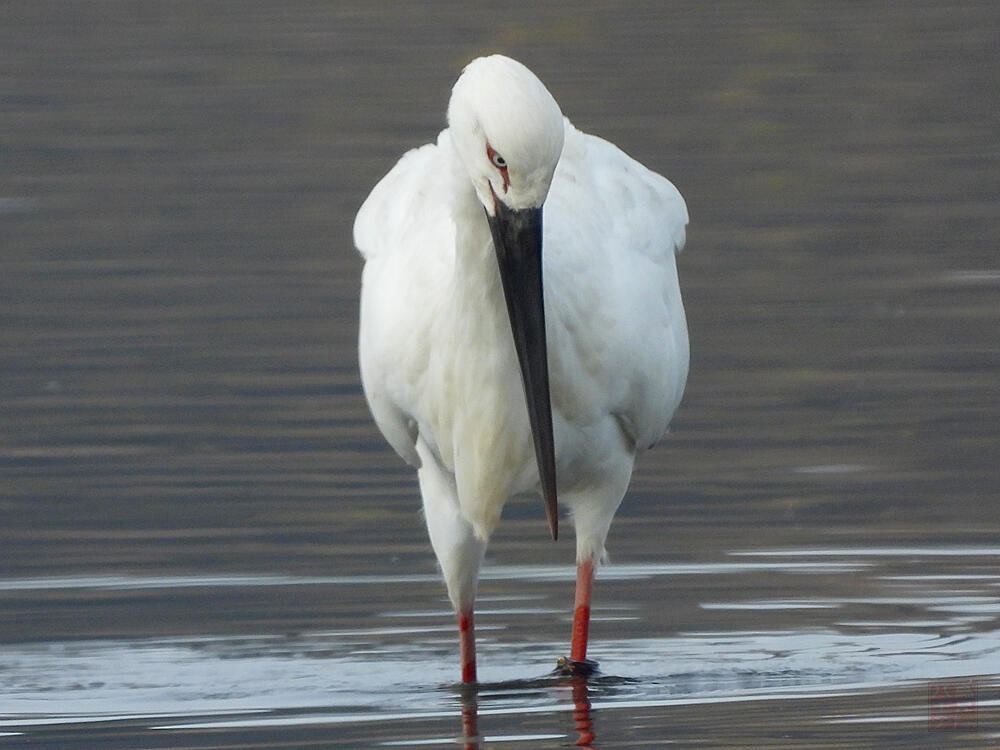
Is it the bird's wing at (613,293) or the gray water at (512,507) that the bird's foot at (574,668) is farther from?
the bird's wing at (613,293)

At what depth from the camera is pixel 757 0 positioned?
2361 cm

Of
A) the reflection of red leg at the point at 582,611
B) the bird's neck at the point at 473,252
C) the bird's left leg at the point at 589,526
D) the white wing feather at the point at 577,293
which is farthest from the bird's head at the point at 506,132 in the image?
the reflection of red leg at the point at 582,611

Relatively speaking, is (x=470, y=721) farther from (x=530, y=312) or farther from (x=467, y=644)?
(x=530, y=312)

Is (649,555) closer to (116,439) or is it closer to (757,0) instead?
(116,439)

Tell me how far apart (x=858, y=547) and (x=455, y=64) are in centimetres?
1232

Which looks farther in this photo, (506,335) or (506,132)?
(506,335)

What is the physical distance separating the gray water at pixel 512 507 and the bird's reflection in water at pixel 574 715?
0.02 metres

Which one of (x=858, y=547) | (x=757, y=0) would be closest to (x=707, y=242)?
(x=858, y=547)

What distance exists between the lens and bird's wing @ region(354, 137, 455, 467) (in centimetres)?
745

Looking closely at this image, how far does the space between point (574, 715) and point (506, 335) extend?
1.01 metres

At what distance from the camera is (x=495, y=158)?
6.61 metres

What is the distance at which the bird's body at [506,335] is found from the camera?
23.2 feet

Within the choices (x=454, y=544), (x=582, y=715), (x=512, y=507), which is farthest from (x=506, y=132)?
(x=512, y=507)

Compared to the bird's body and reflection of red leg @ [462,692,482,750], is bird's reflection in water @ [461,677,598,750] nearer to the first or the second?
reflection of red leg @ [462,692,482,750]
